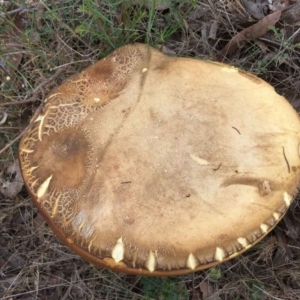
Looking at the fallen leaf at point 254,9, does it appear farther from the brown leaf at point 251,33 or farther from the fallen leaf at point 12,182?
the fallen leaf at point 12,182

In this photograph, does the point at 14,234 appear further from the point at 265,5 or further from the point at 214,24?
the point at 265,5

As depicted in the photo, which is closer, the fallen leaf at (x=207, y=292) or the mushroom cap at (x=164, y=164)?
the mushroom cap at (x=164, y=164)

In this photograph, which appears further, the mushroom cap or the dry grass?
the dry grass

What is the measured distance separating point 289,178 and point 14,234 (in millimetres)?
1668

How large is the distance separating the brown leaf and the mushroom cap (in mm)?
765

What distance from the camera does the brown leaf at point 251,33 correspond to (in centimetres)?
266

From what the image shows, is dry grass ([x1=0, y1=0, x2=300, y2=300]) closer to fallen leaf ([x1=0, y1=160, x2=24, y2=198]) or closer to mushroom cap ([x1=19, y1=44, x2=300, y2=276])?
fallen leaf ([x1=0, y1=160, x2=24, y2=198])

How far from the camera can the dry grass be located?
246 cm

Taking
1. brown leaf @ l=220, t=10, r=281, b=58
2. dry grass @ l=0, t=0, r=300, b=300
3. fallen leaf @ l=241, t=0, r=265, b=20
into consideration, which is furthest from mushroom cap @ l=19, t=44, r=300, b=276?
fallen leaf @ l=241, t=0, r=265, b=20

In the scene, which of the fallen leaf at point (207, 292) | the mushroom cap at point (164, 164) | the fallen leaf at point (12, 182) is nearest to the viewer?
the mushroom cap at point (164, 164)

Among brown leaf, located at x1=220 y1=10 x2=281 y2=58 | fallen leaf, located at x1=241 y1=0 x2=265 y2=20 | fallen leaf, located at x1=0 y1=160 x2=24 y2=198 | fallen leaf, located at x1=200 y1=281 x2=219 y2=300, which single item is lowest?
fallen leaf, located at x1=200 y1=281 x2=219 y2=300

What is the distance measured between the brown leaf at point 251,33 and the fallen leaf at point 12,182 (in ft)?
4.70

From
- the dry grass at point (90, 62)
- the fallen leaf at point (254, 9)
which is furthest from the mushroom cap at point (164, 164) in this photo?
the fallen leaf at point (254, 9)

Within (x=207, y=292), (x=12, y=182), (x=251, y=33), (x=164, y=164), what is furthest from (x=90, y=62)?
(x=207, y=292)
